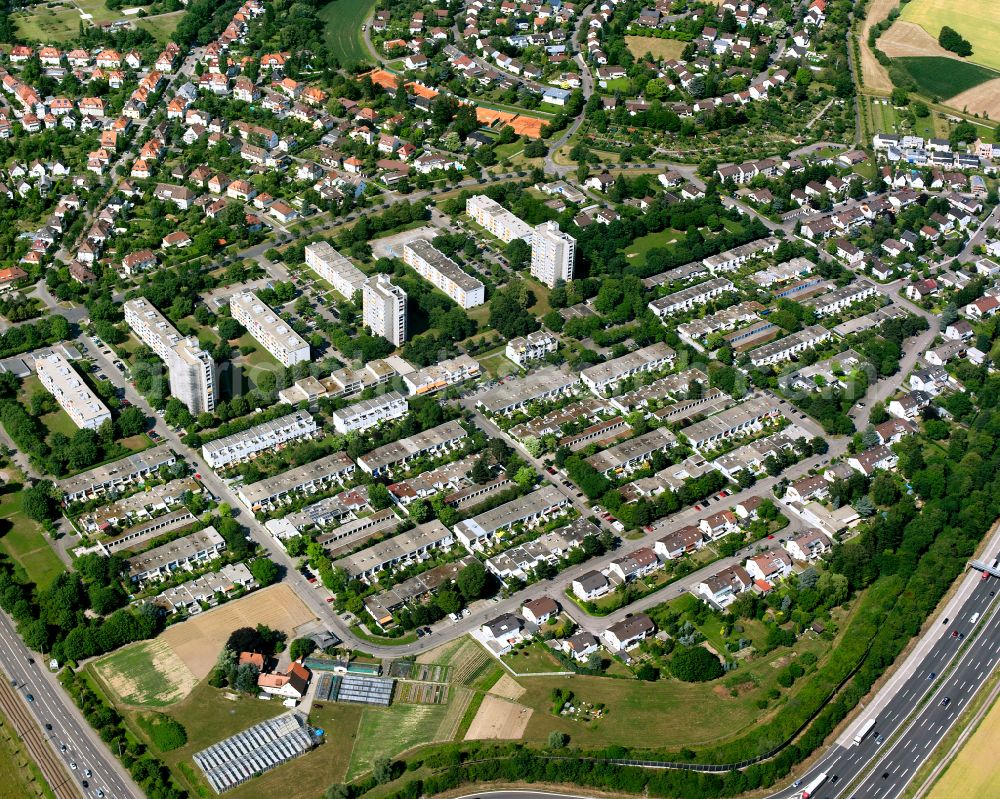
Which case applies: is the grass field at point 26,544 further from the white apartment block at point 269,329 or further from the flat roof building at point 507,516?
the flat roof building at point 507,516

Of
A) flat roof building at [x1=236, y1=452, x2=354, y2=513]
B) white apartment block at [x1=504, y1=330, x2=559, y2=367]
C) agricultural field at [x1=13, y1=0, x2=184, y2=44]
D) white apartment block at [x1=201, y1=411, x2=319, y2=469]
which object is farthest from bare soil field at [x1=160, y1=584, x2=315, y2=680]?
agricultural field at [x1=13, y1=0, x2=184, y2=44]

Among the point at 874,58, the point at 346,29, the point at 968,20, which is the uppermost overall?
the point at 968,20

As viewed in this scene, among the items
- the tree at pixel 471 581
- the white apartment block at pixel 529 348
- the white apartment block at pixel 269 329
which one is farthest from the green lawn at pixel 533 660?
the white apartment block at pixel 269 329

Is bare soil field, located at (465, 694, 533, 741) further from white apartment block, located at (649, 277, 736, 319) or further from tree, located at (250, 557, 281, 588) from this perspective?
white apartment block, located at (649, 277, 736, 319)

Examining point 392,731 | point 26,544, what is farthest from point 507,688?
point 26,544

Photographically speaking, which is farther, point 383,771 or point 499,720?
point 499,720

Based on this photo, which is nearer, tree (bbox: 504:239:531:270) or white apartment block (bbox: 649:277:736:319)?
white apartment block (bbox: 649:277:736:319)

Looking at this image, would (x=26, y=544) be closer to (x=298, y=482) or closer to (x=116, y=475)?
(x=116, y=475)
